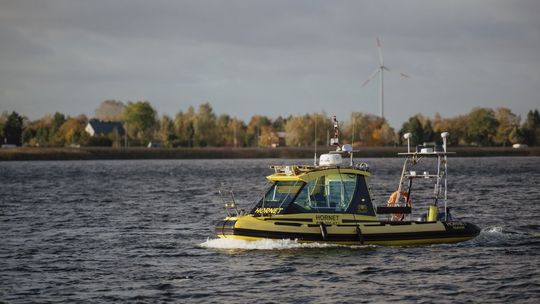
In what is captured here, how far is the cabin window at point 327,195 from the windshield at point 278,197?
0.28 metres

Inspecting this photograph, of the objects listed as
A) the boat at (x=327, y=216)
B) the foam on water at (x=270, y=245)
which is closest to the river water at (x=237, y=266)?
the foam on water at (x=270, y=245)

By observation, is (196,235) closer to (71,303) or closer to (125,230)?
(125,230)

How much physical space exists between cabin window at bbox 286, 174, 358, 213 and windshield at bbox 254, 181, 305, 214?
28 cm

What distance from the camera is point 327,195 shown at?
115ft

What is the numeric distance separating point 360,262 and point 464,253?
4.78 metres

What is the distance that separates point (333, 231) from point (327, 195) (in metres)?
1.55

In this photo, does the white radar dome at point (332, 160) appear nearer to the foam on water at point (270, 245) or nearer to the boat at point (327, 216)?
the boat at point (327, 216)

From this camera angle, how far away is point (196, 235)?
138 ft

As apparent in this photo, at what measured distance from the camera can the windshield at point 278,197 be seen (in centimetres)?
3472

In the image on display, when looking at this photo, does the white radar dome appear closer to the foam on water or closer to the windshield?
the windshield

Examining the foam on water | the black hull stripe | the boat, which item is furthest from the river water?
the boat

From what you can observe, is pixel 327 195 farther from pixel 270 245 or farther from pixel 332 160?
pixel 270 245

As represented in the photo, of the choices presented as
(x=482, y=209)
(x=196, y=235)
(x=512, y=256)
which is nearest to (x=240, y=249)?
(x=196, y=235)

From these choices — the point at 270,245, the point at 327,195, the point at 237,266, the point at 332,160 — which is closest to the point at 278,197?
the point at 327,195
